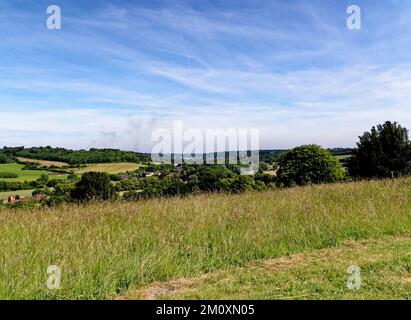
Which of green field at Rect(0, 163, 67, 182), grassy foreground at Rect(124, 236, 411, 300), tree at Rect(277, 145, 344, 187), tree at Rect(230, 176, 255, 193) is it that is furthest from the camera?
green field at Rect(0, 163, 67, 182)

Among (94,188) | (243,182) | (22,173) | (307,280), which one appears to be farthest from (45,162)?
(307,280)

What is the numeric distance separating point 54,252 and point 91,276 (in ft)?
2.58

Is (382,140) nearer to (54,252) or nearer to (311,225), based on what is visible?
(311,225)

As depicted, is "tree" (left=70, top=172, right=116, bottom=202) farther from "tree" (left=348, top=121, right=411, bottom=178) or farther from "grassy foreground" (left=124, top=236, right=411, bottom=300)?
"tree" (left=348, top=121, right=411, bottom=178)

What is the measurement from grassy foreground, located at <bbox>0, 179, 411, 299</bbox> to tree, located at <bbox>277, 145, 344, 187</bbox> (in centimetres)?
1150

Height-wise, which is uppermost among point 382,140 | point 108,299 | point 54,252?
point 382,140

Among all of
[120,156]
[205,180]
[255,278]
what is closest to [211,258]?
[255,278]

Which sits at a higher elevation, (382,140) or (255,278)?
(382,140)

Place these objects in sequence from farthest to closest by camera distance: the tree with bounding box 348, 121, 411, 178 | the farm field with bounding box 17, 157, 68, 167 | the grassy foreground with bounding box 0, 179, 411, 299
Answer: the farm field with bounding box 17, 157, 68, 167, the tree with bounding box 348, 121, 411, 178, the grassy foreground with bounding box 0, 179, 411, 299

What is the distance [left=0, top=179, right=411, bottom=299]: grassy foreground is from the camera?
13.6 ft

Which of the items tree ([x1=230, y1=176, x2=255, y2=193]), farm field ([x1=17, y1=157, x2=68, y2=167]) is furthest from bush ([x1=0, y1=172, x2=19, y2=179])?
tree ([x1=230, y1=176, x2=255, y2=193])
